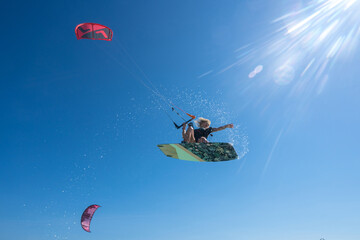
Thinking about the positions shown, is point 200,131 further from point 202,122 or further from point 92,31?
point 92,31

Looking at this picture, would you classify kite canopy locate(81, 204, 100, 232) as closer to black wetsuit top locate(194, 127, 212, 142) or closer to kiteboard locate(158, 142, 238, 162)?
kiteboard locate(158, 142, 238, 162)

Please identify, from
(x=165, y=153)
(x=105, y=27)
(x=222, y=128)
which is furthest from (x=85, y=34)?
(x=222, y=128)

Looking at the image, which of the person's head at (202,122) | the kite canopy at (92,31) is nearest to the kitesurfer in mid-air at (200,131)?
the person's head at (202,122)

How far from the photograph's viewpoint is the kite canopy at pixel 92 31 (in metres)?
13.0

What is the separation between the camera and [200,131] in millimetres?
10117

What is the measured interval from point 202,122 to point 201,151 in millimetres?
1292

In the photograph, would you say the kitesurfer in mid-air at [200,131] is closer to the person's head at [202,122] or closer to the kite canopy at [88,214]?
the person's head at [202,122]

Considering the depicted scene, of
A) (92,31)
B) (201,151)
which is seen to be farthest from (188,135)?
(92,31)

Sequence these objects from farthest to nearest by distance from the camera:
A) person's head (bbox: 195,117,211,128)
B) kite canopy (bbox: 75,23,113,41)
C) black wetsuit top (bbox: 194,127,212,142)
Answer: kite canopy (bbox: 75,23,113,41), person's head (bbox: 195,117,211,128), black wetsuit top (bbox: 194,127,212,142)

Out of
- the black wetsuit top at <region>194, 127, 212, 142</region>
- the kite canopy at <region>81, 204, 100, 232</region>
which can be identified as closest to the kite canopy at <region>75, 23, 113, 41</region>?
the black wetsuit top at <region>194, 127, 212, 142</region>

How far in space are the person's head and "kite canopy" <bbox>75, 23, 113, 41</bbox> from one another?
7.30m

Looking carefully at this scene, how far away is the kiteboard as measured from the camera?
9688 millimetres

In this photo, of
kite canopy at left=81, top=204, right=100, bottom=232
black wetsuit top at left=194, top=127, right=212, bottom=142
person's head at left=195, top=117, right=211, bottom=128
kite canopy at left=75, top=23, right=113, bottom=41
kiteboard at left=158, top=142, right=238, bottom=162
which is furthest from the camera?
kite canopy at left=81, top=204, right=100, bottom=232

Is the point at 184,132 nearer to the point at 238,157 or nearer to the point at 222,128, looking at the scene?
the point at 222,128
